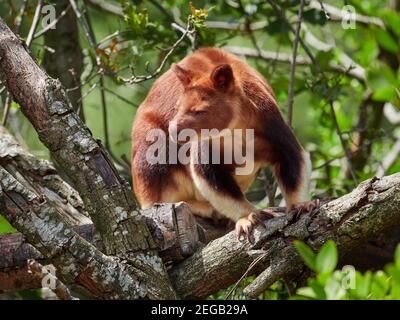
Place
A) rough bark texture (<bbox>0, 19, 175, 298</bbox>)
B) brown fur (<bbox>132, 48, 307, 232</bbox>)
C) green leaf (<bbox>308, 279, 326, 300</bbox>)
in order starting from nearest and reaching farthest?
green leaf (<bbox>308, 279, 326, 300</bbox>) → rough bark texture (<bbox>0, 19, 175, 298</bbox>) → brown fur (<bbox>132, 48, 307, 232</bbox>)

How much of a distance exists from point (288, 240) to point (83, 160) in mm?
1466

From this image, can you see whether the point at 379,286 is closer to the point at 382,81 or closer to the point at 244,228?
the point at 382,81

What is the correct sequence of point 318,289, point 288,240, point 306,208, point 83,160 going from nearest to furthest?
1. point 318,289
2. point 83,160
3. point 288,240
4. point 306,208

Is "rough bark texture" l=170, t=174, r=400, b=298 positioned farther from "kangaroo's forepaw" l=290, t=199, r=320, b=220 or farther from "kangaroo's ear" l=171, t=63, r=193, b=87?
"kangaroo's ear" l=171, t=63, r=193, b=87

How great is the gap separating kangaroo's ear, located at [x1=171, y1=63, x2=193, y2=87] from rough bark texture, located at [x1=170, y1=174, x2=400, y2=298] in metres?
1.69

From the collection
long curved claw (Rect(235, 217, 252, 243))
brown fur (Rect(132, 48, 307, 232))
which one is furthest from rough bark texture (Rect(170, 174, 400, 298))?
brown fur (Rect(132, 48, 307, 232))

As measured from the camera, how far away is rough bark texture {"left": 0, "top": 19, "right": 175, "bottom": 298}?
4.96 metres

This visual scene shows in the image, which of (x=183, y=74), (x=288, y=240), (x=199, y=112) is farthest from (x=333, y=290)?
(x=183, y=74)

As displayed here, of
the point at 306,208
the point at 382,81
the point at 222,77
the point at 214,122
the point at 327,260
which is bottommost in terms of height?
the point at 306,208

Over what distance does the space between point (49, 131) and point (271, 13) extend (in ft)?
13.2

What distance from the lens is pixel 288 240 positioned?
5129 millimetres

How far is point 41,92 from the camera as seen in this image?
16.2ft

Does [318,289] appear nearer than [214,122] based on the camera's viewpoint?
Yes
